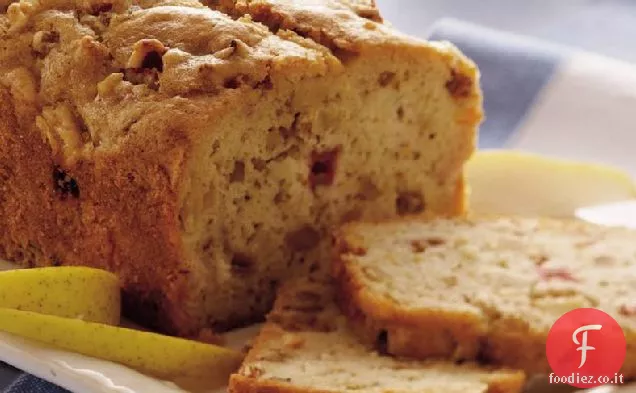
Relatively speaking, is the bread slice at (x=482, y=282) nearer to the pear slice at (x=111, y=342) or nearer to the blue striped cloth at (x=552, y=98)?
the pear slice at (x=111, y=342)

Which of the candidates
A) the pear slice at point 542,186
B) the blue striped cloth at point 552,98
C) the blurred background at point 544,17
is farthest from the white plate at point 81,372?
the blurred background at point 544,17

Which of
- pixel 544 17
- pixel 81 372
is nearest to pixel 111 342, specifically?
pixel 81 372

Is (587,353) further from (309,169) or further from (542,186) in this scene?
(542,186)

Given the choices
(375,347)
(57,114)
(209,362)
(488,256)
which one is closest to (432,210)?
(488,256)

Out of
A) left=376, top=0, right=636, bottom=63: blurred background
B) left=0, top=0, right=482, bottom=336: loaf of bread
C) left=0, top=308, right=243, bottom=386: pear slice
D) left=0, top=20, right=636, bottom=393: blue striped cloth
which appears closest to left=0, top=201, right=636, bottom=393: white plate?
left=0, top=308, right=243, bottom=386: pear slice

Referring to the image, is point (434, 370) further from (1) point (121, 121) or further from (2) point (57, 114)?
(2) point (57, 114)

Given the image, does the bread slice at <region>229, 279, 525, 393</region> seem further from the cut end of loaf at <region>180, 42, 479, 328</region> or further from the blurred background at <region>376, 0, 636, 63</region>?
the blurred background at <region>376, 0, 636, 63</region>
